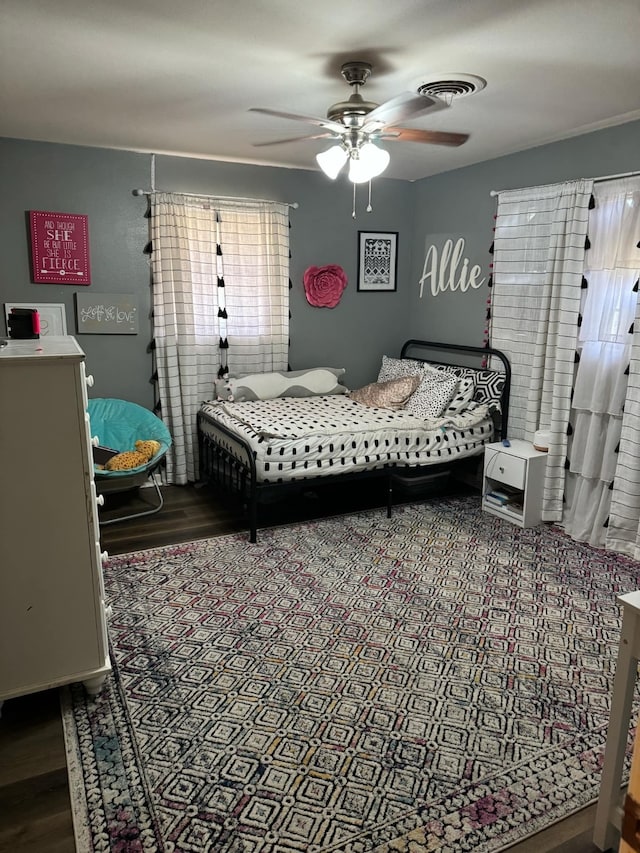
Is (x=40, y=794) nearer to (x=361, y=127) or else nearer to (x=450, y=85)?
(x=361, y=127)

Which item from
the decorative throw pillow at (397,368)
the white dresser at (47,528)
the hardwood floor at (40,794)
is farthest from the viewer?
the decorative throw pillow at (397,368)

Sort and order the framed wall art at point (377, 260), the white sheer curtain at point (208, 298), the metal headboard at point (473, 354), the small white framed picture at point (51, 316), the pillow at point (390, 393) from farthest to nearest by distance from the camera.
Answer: the framed wall art at point (377, 260) < the pillow at point (390, 393) < the white sheer curtain at point (208, 298) < the metal headboard at point (473, 354) < the small white framed picture at point (51, 316)

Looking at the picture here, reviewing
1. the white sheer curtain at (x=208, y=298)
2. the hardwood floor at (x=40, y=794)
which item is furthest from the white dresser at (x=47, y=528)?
the white sheer curtain at (x=208, y=298)

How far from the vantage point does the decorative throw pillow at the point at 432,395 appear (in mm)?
4641

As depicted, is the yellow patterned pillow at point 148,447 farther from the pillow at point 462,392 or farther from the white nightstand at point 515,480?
the white nightstand at point 515,480

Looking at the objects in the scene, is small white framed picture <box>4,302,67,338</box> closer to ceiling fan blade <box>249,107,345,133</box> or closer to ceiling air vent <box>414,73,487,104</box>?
ceiling fan blade <box>249,107,345,133</box>

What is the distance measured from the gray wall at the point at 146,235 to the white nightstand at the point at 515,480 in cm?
174

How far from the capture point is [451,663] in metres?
2.62

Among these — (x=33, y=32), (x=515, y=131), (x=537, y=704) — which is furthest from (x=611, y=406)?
(x=33, y=32)

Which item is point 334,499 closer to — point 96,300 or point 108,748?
point 96,300

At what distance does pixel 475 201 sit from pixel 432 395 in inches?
62.2

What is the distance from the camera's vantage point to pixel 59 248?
4375mm

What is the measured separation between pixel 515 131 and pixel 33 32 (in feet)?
8.98

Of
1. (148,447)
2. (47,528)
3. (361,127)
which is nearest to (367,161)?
(361,127)
